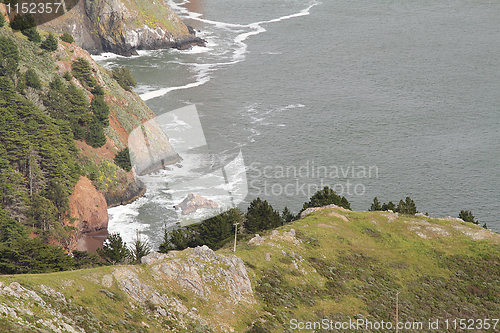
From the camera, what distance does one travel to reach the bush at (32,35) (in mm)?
99125

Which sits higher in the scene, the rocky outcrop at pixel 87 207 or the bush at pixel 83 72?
the bush at pixel 83 72

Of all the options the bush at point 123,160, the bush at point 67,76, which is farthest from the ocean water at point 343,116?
the bush at point 67,76

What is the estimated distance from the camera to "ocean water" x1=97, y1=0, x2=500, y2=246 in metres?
101

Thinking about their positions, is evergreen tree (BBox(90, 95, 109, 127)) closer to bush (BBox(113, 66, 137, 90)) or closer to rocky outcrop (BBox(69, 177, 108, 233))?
rocky outcrop (BBox(69, 177, 108, 233))

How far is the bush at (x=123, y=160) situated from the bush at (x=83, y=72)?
17.0 meters

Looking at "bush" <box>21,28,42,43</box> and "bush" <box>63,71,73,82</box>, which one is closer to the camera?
"bush" <box>63,71,73,82</box>

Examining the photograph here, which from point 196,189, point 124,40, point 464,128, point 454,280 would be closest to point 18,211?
point 196,189

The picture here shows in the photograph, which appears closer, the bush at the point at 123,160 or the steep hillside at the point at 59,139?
the steep hillside at the point at 59,139

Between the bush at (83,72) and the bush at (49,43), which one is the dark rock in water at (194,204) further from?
the bush at (49,43)

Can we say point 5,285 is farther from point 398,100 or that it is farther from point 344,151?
point 398,100

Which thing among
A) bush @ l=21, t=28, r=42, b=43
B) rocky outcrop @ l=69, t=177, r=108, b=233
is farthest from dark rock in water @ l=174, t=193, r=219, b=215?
bush @ l=21, t=28, r=42, b=43

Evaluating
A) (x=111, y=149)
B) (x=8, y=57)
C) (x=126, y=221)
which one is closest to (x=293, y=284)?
(x=126, y=221)

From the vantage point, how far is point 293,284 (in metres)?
49.4

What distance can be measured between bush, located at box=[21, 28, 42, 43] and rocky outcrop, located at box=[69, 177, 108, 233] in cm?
3365
